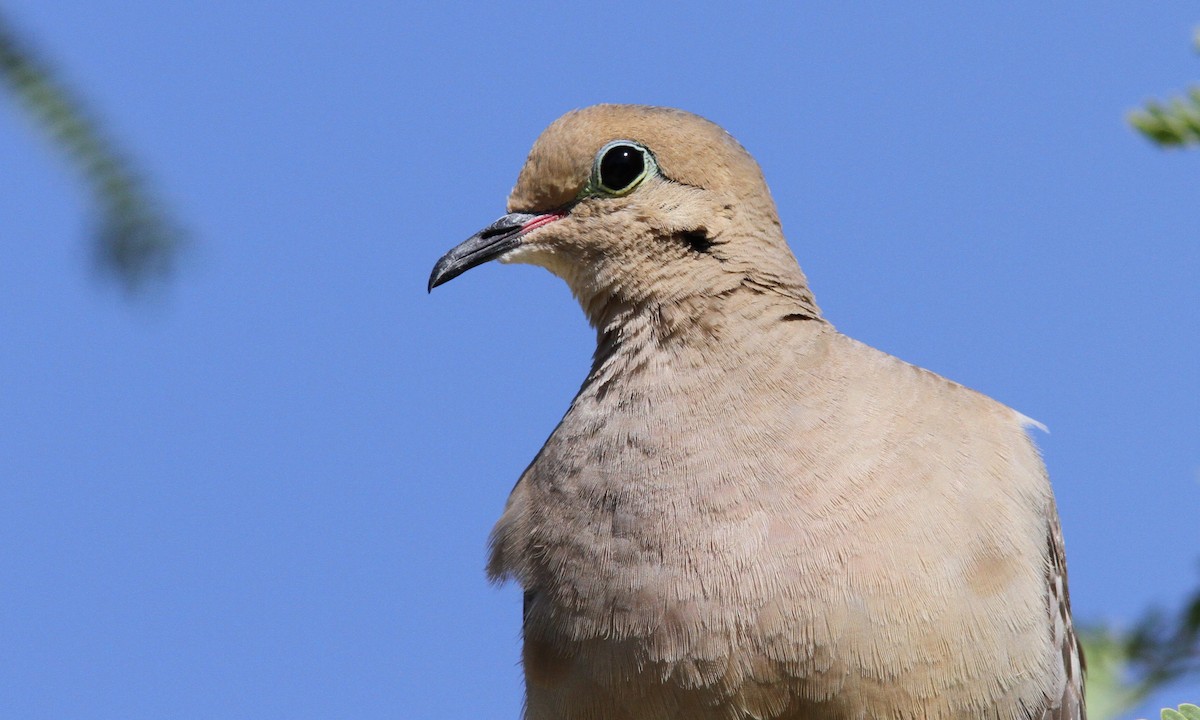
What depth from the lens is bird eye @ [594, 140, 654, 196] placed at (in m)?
4.14

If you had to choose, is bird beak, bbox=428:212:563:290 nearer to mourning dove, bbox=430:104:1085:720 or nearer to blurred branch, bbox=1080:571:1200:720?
mourning dove, bbox=430:104:1085:720

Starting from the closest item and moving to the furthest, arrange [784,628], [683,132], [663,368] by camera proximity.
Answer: [784,628] < [663,368] < [683,132]

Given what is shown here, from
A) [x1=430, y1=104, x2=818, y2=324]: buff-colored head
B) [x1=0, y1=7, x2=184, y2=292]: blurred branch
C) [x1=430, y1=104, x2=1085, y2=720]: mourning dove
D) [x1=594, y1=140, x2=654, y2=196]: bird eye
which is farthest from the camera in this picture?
[x1=594, y1=140, x2=654, y2=196]: bird eye

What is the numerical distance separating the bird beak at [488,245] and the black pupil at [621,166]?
22 cm

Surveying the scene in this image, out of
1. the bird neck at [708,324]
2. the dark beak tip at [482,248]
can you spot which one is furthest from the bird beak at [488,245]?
the bird neck at [708,324]

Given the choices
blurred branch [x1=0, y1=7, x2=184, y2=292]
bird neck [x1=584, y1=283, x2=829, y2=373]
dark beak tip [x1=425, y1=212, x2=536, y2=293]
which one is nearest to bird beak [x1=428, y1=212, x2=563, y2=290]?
dark beak tip [x1=425, y1=212, x2=536, y2=293]

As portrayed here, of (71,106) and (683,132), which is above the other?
(683,132)

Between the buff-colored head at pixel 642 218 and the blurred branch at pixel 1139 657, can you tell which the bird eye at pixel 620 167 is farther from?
the blurred branch at pixel 1139 657

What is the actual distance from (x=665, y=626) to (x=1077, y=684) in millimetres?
1557

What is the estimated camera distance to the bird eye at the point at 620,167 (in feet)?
13.6

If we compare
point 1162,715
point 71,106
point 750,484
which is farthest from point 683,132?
point 1162,715

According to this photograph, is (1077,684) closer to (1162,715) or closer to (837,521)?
(837,521)

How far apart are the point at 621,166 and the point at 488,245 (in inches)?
20.4

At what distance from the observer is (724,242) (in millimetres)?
4059
